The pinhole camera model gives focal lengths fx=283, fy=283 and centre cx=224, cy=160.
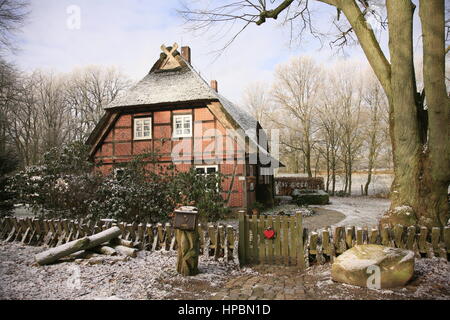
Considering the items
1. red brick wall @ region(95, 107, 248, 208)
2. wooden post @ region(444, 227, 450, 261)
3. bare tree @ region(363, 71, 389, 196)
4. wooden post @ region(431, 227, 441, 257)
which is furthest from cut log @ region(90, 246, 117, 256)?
bare tree @ region(363, 71, 389, 196)

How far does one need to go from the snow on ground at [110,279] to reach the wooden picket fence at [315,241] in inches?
21.9

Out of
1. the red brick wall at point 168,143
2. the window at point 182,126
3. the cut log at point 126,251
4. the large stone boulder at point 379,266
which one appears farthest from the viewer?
the window at point 182,126

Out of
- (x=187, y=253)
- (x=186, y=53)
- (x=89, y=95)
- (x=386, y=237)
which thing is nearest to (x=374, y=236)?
(x=386, y=237)

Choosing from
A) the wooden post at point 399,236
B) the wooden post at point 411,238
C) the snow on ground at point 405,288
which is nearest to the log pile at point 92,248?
the snow on ground at point 405,288

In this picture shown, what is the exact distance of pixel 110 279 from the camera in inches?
169

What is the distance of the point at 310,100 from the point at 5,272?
91.2 feet

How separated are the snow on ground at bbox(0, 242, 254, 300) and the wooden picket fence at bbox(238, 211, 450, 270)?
0.56 metres

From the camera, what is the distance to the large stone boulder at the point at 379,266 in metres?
3.74

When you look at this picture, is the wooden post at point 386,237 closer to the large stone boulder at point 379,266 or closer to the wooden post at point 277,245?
the large stone boulder at point 379,266

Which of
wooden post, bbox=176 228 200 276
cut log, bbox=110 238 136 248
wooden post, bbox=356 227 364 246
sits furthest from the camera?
cut log, bbox=110 238 136 248

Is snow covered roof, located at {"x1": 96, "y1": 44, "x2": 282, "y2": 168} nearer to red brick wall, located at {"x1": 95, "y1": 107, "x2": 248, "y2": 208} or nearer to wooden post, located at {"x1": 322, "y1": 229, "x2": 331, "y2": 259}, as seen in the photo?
red brick wall, located at {"x1": 95, "y1": 107, "x2": 248, "y2": 208}

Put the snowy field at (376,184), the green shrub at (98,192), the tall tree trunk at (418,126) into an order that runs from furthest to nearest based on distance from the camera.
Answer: the snowy field at (376,184)
the green shrub at (98,192)
the tall tree trunk at (418,126)

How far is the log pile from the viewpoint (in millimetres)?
4996
